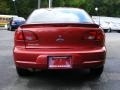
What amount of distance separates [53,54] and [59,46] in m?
0.24

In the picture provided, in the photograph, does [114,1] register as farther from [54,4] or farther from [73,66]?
[73,66]

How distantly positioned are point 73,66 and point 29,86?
2.99 ft

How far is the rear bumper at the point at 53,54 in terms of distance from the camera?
7.96 m

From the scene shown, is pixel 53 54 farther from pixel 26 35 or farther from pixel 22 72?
pixel 22 72

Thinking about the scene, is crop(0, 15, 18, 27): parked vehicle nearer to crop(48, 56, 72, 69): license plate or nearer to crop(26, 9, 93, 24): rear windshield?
crop(26, 9, 93, 24): rear windshield

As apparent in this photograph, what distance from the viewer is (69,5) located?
77.0m

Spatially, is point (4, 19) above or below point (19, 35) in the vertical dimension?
below

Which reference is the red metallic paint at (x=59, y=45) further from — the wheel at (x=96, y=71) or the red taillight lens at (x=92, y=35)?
the wheel at (x=96, y=71)

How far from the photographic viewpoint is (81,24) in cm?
828

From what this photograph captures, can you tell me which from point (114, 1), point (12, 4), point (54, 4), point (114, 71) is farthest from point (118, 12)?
point (114, 71)

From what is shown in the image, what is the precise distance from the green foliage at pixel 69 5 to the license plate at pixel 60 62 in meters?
57.8

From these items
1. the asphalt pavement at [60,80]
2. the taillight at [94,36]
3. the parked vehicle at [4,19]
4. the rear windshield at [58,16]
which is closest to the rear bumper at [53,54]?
the taillight at [94,36]

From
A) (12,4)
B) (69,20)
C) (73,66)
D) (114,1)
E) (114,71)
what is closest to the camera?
(73,66)

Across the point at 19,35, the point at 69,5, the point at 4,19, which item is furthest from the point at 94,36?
the point at 69,5
